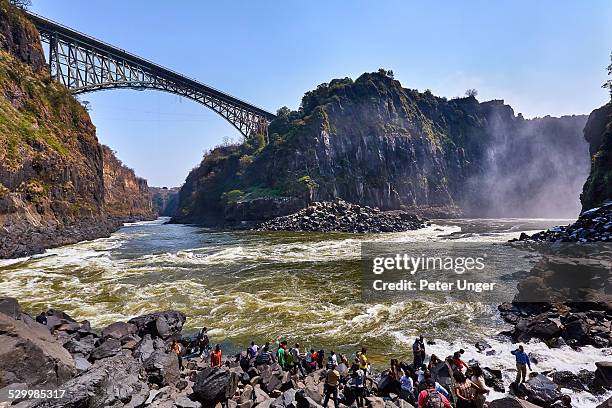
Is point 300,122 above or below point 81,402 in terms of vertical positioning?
above

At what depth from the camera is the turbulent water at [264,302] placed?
15953mm

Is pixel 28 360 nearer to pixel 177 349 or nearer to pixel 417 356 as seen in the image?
pixel 177 349

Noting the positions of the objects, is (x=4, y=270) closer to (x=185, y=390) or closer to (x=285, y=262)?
(x=285, y=262)

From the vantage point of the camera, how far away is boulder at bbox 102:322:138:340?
50.4 feet

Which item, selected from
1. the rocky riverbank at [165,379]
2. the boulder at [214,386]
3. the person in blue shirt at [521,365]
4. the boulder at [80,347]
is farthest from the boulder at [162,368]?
the person in blue shirt at [521,365]

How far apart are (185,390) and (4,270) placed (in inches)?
1172

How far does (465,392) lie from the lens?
9391 mm

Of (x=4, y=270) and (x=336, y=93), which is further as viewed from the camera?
(x=336, y=93)

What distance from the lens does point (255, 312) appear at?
20.2m

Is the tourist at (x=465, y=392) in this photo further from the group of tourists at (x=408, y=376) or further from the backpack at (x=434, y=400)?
the backpack at (x=434, y=400)

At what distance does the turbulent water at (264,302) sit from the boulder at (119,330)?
2899 mm

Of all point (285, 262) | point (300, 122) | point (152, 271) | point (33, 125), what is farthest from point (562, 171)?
point (33, 125)
